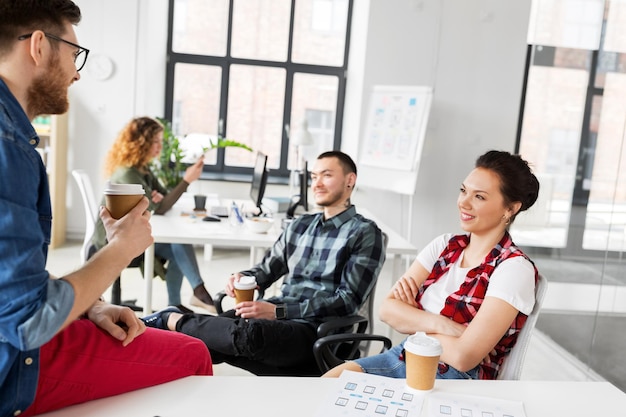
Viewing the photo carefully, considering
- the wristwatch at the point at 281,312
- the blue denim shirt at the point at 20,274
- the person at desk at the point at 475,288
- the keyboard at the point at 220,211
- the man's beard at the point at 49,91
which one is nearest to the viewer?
the blue denim shirt at the point at 20,274

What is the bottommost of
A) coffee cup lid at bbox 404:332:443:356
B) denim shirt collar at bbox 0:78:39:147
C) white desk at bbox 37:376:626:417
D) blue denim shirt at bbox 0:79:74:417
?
white desk at bbox 37:376:626:417

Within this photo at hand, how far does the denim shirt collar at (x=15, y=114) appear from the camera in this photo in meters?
1.07

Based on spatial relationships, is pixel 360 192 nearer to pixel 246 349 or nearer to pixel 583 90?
pixel 583 90

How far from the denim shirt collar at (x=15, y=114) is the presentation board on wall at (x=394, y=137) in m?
4.49

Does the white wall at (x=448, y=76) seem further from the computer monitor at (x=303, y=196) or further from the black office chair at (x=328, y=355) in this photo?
the black office chair at (x=328, y=355)

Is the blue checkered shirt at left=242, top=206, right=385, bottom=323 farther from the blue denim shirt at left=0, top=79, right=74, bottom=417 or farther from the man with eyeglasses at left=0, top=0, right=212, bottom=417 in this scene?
the blue denim shirt at left=0, top=79, right=74, bottom=417

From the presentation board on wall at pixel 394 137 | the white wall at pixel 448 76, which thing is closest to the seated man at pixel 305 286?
the presentation board on wall at pixel 394 137

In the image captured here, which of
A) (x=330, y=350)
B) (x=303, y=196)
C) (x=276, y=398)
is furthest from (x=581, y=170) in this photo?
(x=276, y=398)

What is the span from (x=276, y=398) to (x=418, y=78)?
16.6ft

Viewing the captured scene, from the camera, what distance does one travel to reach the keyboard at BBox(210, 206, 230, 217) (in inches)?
154

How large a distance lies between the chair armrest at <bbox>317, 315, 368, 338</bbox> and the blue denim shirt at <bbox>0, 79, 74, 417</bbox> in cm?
124

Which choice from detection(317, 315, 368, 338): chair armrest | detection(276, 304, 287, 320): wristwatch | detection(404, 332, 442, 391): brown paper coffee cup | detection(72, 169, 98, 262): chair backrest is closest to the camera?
detection(404, 332, 442, 391): brown paper coffee cup

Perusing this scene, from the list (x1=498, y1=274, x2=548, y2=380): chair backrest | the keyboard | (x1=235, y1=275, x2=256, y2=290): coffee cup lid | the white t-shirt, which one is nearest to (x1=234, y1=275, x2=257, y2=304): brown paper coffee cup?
(x1=235, y1=275, x2=256, y2=290): coffee cup lid

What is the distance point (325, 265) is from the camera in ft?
8.18
